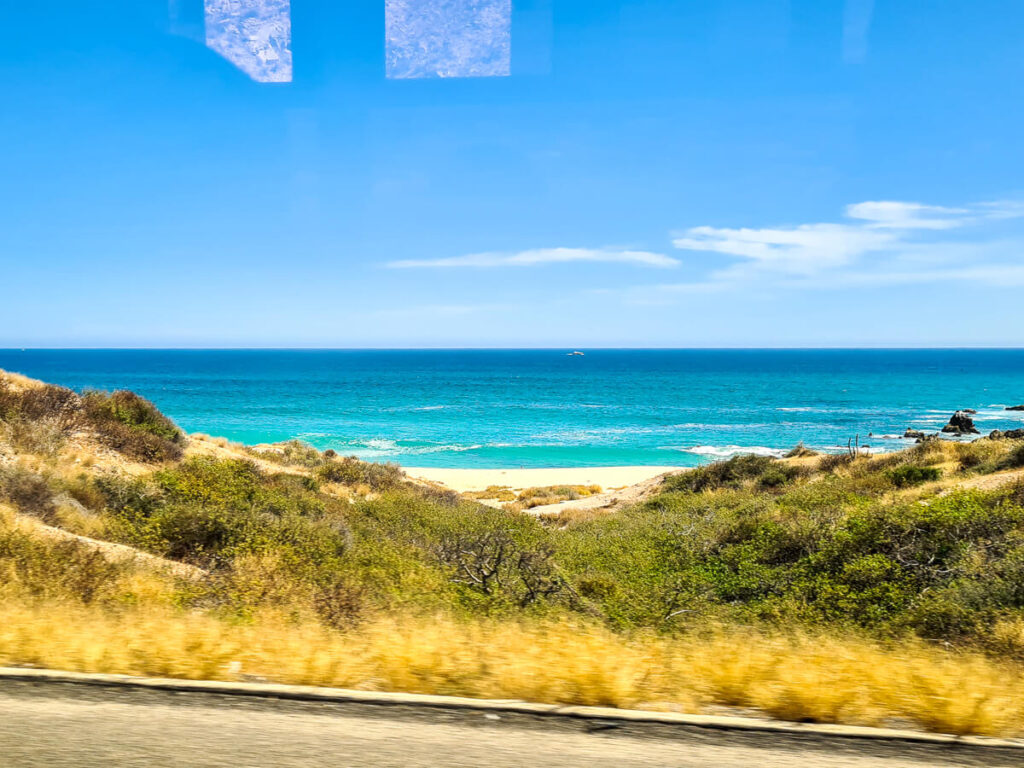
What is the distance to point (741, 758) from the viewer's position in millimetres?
3252

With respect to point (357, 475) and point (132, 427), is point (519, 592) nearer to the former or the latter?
point (132, 427)

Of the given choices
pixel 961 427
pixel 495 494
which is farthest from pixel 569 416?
pixel 495 494

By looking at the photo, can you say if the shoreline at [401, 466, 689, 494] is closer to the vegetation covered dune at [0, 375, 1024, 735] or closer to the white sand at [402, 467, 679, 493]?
the white sand at [402, 467, 679, 493]

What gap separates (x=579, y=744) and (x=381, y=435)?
58209mm

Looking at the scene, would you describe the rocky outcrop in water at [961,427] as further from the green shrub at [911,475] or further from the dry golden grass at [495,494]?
the dry golden grass at [495,494]

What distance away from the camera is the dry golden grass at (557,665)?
3908mm

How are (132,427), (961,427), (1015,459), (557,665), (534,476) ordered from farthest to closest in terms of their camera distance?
(961,427), (534,476), (132,427), (1015,459), (557,665)

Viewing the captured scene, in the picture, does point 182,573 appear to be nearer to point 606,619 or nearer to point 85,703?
point 85,703

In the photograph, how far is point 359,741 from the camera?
3340 millimetres

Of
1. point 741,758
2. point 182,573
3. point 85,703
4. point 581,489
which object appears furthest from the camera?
point 581,489

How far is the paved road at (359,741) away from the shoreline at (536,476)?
33863mm

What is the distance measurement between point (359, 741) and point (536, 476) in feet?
131

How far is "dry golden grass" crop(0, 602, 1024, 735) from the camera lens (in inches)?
154

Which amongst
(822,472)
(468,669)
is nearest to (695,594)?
(468,669)
